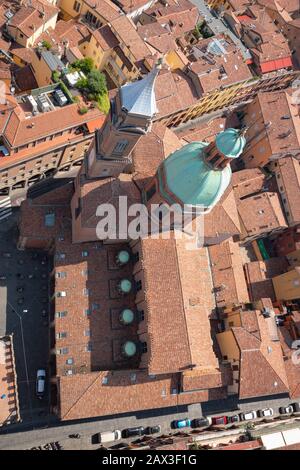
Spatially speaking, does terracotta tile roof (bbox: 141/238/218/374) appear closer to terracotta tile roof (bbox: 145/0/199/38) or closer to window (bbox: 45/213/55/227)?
window (bbox: 45/213/55/227)

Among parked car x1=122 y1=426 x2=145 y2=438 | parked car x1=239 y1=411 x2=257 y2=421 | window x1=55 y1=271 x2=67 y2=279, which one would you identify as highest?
window x1=55 y1=271 x2=67 y2=279

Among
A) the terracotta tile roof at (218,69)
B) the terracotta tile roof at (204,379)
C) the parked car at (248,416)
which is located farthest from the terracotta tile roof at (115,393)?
the terracotta tile roof at (218,69)

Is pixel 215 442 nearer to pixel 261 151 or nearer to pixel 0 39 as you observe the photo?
pixel 261 151

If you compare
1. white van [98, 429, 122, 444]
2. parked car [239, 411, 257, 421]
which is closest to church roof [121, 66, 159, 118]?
white van [98, 429, 122, 444]
